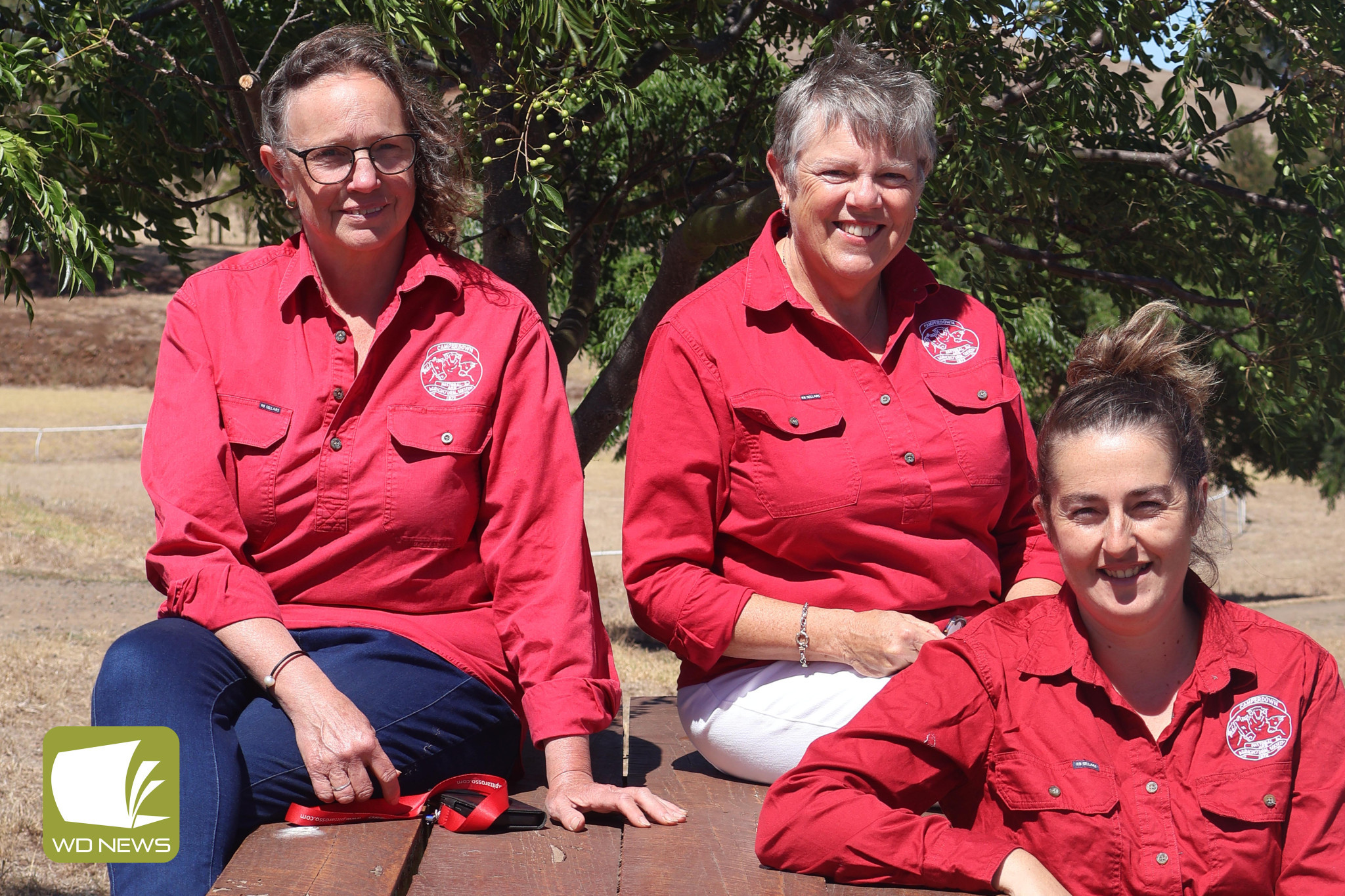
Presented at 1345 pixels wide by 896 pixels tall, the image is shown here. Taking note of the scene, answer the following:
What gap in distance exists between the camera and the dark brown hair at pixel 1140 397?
2004 millimetres

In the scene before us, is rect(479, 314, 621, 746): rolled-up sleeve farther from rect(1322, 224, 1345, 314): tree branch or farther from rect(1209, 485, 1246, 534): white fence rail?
rect(1209, 485, 1246, 534): white fence rail

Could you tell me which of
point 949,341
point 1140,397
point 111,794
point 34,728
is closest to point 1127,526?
point 1140,397

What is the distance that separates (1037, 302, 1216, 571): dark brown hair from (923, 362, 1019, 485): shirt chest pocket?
332mm

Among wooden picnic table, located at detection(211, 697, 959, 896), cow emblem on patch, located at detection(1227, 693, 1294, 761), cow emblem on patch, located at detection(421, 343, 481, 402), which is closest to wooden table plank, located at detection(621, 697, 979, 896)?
wooden picnic table, located at detection(211, 697, 959, 896)

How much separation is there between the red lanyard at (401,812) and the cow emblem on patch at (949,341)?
122cm

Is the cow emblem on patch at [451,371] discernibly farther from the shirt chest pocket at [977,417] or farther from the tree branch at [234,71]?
the tree branch at [234,71]

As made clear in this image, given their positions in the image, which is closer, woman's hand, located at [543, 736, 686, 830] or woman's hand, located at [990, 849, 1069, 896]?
woman's hand, located at [990, 849, 1069, 896]

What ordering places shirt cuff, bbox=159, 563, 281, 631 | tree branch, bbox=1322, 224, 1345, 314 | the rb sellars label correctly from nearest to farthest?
the rb sellars label, shirt cuff, bbox=159, 563, 281, 631, tree branch, bbox=1322, 224, 1345, 314

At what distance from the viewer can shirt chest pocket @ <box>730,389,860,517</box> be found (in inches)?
94.3

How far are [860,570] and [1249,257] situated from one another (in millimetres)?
2821

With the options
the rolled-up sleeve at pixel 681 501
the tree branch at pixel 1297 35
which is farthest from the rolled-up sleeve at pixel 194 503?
the tree branch at pixel 1297 35

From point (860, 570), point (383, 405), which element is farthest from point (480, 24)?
point (860, 570)

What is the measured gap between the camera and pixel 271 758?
218 cm

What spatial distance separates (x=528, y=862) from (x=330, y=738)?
1.31ft
